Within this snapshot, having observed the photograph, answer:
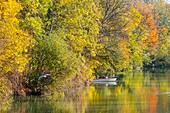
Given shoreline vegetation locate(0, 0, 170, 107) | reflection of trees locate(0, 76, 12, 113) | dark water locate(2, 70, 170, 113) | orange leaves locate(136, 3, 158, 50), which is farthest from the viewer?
orange leaves locate(136, 3, 158, 50)

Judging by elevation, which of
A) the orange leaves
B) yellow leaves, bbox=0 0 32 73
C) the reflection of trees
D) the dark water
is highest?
the orange leaves

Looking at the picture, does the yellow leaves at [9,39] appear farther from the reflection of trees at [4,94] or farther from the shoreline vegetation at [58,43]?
the reflection of trees at [4,94]

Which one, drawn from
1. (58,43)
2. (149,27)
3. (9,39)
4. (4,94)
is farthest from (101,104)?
(149,27)

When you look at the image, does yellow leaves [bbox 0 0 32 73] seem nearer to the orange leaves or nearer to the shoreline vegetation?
the shoreline vegetation

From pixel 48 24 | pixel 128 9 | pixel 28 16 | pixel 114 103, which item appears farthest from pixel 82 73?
pixel 128 9

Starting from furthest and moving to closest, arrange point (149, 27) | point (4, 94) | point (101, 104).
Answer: point (149, 27) < point (101, 104) < point (4, 94)

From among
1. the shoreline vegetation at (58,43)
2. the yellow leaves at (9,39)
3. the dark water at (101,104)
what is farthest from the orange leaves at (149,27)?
the yellow leaves at (9,39)

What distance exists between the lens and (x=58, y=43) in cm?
3884

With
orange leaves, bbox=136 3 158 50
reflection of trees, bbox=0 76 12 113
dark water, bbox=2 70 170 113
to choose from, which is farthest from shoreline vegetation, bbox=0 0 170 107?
orange leaves, bbox=136 3 158 50

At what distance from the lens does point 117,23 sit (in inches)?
2283

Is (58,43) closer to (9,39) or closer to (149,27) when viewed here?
(9,39)

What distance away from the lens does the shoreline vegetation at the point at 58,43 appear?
1270 inches

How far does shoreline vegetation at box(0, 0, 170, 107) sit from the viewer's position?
32250 millimetres

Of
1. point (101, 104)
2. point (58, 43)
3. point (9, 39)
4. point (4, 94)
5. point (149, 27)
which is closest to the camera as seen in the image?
point (9, 39)
